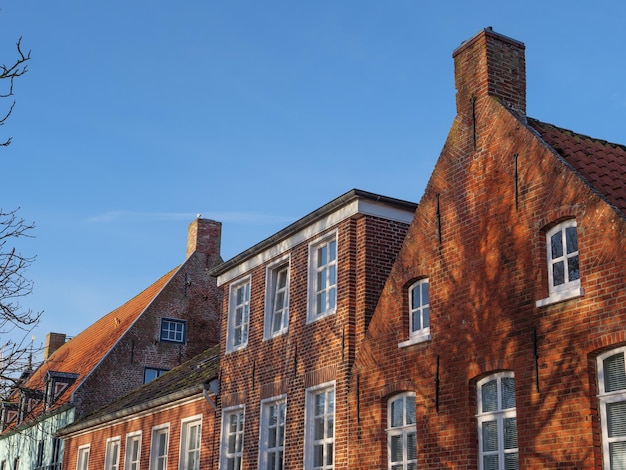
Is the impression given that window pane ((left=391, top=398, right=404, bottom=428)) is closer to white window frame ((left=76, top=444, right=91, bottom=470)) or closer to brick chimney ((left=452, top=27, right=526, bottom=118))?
brick chimney ((left=452, top=27, right=526, bottom=118))

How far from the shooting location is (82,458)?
28172 mm

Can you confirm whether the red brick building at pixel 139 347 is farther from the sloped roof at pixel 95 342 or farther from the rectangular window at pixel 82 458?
the rectangular window at pixel 82 458

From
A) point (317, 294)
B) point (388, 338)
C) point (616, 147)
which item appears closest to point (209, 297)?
point (317, 294)

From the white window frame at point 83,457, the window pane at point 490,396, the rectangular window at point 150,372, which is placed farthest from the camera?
the rectangular window at point 150,372

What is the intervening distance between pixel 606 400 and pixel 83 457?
2126cm

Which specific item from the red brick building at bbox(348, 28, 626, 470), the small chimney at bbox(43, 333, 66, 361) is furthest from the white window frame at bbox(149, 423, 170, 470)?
the small chimney at bbox(43, 333, 66, 361)

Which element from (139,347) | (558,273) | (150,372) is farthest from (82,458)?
(558,273)

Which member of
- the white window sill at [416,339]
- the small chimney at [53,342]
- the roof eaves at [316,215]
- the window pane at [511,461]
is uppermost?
the small chimney at [53,342]

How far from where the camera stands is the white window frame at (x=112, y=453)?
25.6 m

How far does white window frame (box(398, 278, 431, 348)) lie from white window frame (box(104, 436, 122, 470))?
13.8 m

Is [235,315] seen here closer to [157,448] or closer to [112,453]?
[157,448]

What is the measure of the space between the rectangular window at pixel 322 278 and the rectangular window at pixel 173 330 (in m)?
16.1

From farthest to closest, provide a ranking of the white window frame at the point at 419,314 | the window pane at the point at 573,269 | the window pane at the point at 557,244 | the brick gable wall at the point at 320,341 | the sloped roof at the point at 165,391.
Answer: the sloped roof at the point at 165,391 → the brick gable wall at the point at 320,341 → the white window frame at the point at 419,314 → the window pane at the point at 557,244 → the window pane at the point at 573,269

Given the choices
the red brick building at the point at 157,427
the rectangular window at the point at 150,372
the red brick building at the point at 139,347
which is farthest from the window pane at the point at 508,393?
the rectangular window at the point at 150,372
